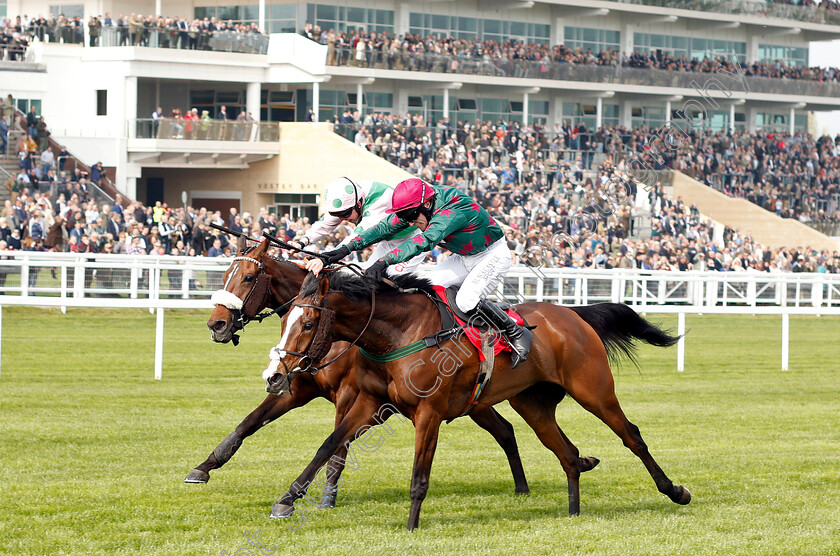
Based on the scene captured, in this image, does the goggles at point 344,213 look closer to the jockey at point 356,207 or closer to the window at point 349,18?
the jockey at point 356,207

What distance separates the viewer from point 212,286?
16344 millimetres

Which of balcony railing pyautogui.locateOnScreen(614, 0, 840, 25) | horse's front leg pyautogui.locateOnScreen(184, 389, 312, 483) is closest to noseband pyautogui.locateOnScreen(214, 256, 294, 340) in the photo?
horse's front leg pyautogui.locateOnScreen(184, 389, 312, 483)

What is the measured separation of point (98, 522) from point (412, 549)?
1.63 meters

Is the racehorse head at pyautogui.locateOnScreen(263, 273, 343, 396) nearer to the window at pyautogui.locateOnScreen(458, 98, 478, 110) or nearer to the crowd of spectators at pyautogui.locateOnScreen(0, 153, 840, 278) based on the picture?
the crowd of spectators at pyautogui.locateOnScreen(0, 153, 840, 278)

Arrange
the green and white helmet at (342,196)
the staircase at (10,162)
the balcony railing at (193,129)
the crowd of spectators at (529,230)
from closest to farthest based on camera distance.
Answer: the green and white helmet at (342,196) < the crowd of spectators at (529,230) < the staircase at (10,162) < the balcony railing at (193,129)

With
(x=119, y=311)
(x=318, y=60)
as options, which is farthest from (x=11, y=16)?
(x=119, y=311)

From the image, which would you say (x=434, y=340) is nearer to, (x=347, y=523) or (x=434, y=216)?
(x=434, y=216)

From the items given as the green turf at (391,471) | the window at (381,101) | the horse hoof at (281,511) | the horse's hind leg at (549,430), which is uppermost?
the window at (381,101)

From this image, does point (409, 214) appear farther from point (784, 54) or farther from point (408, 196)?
point (784, 54)

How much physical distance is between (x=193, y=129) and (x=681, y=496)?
24.8 metres

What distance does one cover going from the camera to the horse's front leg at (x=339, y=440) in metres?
6.19

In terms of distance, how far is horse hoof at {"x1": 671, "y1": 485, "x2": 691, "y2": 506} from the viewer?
6617mm

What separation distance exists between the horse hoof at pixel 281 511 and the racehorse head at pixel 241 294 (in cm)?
92

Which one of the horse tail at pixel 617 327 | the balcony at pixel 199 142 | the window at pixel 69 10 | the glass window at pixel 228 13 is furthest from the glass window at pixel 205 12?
the horse tail at pixel 617 327
